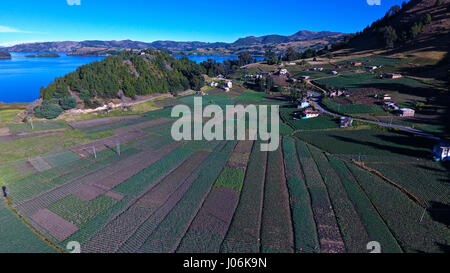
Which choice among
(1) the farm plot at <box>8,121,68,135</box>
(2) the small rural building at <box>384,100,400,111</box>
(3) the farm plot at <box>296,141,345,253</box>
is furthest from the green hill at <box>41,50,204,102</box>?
(2) the small rural building at <box>384,100,400,111</box>

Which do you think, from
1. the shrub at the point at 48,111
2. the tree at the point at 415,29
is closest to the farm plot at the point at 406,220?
the shrub at the point at 48,111

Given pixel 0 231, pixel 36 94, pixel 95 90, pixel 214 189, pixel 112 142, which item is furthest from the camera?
pixel 36 94

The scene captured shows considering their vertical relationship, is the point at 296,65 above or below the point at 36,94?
above

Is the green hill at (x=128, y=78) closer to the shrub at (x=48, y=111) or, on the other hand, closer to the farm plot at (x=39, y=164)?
the shrub at (x=48, y=111)

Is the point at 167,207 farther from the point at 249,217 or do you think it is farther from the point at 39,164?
the point at 39,164

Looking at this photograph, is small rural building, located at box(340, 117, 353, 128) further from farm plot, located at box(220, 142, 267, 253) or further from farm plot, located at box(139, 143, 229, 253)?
farm plot, located at box(139, 143, 229, 253)

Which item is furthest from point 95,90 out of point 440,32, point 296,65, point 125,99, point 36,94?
point 440,32

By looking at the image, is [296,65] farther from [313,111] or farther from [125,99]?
[125,99]
